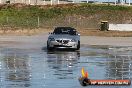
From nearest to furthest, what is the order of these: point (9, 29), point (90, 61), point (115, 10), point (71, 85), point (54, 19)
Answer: point (71, 85)
point (90, 61)
point (9, 29)
point (54, 19)
point (115, 10)

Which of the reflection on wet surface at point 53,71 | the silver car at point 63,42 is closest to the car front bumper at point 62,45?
the silver car at point 63,42

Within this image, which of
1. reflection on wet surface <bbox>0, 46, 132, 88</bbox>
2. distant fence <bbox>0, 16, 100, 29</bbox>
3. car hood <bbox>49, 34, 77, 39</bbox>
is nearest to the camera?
reflection on wet surface <bbox>0, 46, 132, 88</bbox>

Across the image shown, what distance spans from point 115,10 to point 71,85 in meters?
62.9

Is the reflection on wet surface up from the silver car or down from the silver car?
up

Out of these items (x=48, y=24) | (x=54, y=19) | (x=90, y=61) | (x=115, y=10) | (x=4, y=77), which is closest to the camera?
(x=4, y=77)

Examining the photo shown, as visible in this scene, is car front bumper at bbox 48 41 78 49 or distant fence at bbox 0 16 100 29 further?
distant fence at bbox 0 16 100 29

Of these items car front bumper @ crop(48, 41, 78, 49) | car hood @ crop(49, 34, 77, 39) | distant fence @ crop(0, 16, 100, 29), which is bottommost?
distant fence @ crop(0, 16, 100, 29)

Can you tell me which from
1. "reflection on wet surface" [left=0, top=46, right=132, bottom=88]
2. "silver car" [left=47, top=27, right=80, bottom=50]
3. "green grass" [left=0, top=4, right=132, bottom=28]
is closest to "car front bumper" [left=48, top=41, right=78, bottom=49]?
"silver car" [left=47, top=27, right=80, bottom=50]

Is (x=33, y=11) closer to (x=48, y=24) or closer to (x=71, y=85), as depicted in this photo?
(x=48, y=24)

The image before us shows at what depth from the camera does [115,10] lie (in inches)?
3051

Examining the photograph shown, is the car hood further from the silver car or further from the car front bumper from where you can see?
the car front bumper

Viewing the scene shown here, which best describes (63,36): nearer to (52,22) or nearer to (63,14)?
(52,22)

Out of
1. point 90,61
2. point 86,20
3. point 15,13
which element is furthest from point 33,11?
point 90,61

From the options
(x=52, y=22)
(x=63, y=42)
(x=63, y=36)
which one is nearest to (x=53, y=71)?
(x=63, y=42)
